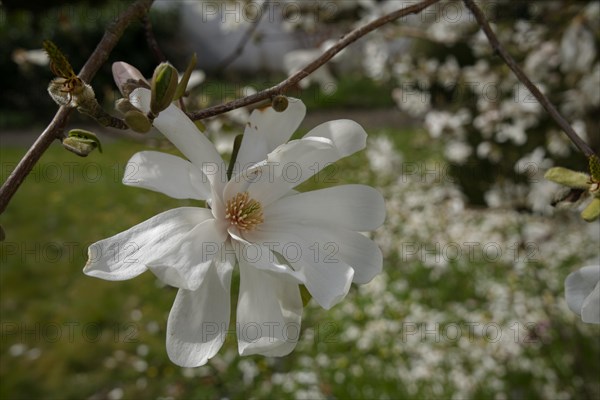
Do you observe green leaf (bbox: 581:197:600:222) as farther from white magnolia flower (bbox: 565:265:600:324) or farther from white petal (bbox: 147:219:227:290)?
white petal (bbox: 147:219:227:290)

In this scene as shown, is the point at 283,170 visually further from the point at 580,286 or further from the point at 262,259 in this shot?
the point at 580,286

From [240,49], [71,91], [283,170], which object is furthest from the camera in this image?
[240,49]

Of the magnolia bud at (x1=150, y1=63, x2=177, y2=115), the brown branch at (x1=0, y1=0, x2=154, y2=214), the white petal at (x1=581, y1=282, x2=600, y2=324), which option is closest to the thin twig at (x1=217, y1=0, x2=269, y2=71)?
the brown branch at (x1=0, y1=0, x2=154, y2=214)

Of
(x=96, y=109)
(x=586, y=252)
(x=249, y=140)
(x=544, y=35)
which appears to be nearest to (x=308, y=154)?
(x=249, y=140)

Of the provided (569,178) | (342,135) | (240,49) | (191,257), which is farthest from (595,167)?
(240,49)

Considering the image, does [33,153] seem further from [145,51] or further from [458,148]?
[145,51]

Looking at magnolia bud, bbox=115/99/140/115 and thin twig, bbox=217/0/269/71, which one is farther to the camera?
thin twig, bbox=217/0/269/71

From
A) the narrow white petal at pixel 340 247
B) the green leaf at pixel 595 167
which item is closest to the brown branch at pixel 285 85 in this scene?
the narrow white petal at pixel 340 247
